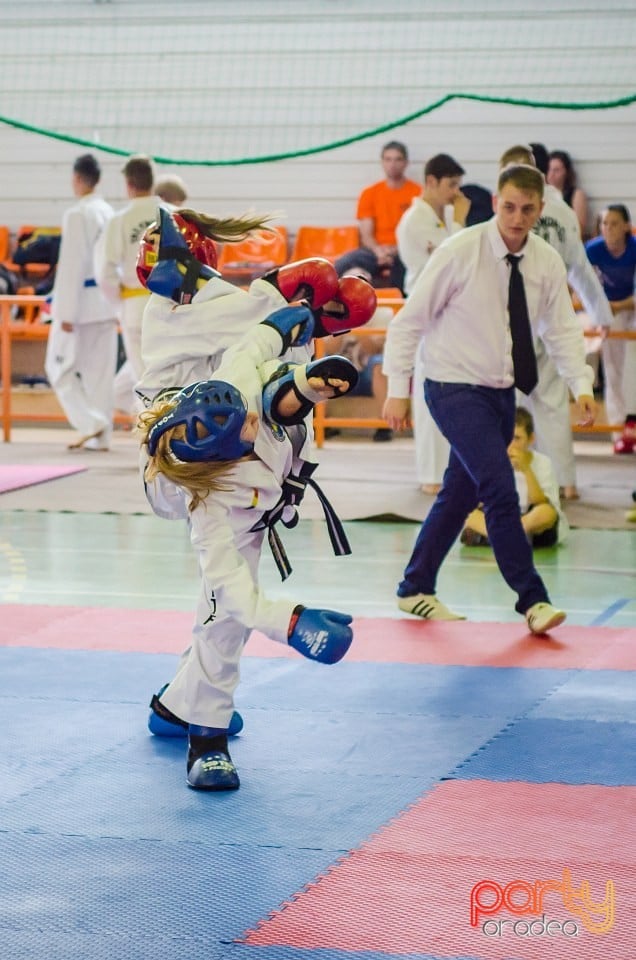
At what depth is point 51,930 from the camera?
116 inches

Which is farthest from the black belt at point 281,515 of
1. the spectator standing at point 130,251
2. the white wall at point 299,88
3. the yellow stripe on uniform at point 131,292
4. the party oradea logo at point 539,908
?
the white wall at point 299,88

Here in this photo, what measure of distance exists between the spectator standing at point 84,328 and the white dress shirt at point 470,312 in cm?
590

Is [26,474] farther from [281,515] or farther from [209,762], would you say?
[209,762]

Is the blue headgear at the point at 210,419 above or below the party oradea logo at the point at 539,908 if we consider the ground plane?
above

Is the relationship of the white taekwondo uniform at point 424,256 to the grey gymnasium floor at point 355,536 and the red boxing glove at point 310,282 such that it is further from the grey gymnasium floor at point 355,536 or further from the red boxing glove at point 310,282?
the red boxing glove at point 310,282

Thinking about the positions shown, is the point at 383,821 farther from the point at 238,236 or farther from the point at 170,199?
the point at 170,199

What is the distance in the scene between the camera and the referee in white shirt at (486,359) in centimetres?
559

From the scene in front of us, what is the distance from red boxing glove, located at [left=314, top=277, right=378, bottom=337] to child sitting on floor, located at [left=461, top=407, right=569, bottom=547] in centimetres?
353

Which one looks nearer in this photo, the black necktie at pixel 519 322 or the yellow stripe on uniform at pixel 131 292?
the black necktie at pixel 519 322

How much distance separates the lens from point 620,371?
1176 centimetres

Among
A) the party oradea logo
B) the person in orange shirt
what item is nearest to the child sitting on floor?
the party oradea logo

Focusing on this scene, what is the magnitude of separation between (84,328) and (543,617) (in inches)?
267

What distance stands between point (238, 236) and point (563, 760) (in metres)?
1.71

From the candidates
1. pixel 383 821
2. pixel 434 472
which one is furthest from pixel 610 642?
pixel 434 472
